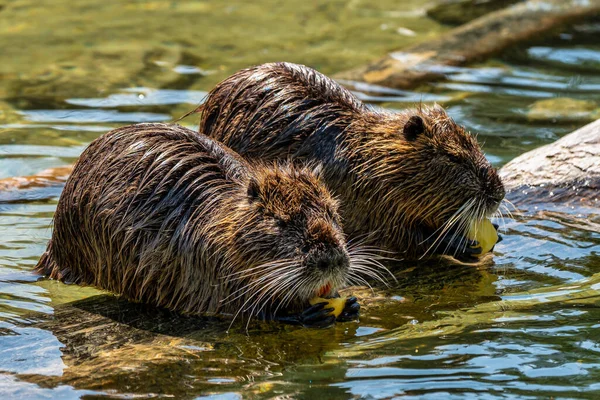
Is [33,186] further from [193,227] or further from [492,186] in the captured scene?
[492,186]

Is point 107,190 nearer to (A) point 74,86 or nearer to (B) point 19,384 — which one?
(B) point 19,384

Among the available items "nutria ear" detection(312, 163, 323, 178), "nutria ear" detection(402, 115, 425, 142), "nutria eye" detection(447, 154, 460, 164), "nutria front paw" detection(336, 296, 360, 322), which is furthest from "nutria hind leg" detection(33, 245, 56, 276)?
"nutria eye" detection(447, 154, 460, 164)

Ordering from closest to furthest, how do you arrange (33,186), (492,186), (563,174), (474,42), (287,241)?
(287,241) → (492,186) → (563,174) → (33,186) → (474,42)

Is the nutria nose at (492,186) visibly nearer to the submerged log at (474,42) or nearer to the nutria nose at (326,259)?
the nutria nose at (326,259)

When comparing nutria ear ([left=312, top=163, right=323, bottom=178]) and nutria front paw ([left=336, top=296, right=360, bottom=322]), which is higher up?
nutria ear ([left=312, top=163, right=323, bottom=178])

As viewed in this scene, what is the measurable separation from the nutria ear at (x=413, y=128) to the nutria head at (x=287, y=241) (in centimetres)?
105

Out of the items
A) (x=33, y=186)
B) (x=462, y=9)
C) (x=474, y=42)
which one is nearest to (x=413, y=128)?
(x=33, y=186)

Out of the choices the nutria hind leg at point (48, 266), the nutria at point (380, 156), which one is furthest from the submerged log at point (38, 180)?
the nutria at point (380, 156)

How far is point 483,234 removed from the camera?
581 centimetres

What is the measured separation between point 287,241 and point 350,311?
19.1 inches

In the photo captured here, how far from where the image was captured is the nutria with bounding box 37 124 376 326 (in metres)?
4.73

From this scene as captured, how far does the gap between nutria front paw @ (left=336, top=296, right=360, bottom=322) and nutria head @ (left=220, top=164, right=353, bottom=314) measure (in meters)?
0.10

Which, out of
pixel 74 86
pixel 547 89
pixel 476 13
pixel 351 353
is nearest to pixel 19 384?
pixel 351 353

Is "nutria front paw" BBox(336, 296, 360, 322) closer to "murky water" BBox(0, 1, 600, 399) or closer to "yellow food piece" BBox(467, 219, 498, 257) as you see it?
"murky water" BBox(0, 1, 600, 399)
